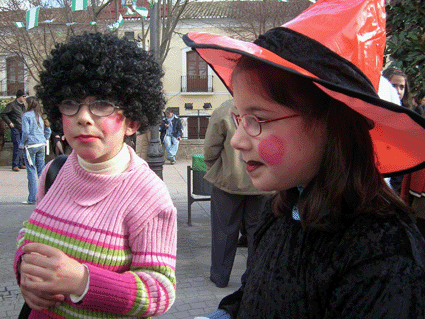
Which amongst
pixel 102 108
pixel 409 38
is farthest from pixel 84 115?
pixel 409 38

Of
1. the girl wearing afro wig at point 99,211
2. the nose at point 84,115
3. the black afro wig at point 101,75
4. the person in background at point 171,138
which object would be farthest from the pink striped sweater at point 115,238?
the person in background at point 171,138

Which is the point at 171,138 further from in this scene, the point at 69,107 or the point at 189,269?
the point at 69,107

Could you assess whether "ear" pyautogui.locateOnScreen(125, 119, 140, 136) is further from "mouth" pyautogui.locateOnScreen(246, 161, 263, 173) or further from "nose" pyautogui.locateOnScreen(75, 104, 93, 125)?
"mouth" pyautogui.locateOnScreen(246, 161, 263, 173)

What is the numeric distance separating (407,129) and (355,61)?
206 millimetres

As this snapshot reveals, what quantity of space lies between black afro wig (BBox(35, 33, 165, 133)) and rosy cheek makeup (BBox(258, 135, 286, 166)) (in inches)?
33.4

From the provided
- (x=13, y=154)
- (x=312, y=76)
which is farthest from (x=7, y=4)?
(x=312, y=76)

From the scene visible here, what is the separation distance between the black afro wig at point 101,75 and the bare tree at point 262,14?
1603cm

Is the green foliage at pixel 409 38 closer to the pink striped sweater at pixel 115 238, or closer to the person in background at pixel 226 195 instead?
the person in background at pixel 226 195

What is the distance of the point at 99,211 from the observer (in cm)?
163

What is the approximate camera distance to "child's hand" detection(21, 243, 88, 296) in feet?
4.60

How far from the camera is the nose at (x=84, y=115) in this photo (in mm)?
1674

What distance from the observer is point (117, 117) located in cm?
178

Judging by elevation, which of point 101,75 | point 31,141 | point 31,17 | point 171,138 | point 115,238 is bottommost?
point 171,138

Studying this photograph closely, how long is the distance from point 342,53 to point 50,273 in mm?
1096
